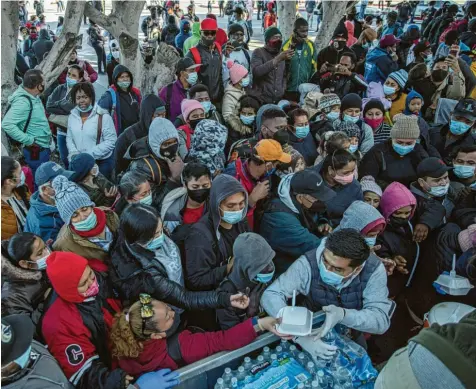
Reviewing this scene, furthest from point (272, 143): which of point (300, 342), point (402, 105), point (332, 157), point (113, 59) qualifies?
point (113, 59)

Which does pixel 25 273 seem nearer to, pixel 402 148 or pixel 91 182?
pixel 91 182

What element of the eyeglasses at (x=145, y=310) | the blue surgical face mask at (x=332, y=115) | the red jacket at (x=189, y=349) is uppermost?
the blue surgical face mask at (x=332, y=115)

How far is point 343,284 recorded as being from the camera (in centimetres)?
252

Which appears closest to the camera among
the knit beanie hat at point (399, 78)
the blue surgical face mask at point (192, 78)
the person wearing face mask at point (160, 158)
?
the person wearing face mask at point (160, 158)

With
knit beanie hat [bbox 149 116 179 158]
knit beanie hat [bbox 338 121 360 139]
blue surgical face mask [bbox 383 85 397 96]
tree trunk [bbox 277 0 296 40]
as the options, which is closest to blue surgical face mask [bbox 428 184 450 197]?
knit beanie hat [bbox 338 121 360 139]

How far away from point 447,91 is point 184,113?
3.94 m

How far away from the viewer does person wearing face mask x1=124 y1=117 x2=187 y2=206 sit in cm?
387

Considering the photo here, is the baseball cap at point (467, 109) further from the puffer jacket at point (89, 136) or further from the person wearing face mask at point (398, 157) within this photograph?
the puffer jacket at point (89, 136)

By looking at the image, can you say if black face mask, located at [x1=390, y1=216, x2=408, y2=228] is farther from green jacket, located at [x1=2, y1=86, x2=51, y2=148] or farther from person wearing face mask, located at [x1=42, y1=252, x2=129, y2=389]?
green jacket, located at [x1=2, y1=86, x2=51, y2=148]

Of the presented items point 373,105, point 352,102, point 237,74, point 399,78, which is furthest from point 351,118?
point 237,74

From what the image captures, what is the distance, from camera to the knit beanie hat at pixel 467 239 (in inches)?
119

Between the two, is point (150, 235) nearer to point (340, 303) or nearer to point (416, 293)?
point (340, 303)

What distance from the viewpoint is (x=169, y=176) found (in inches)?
157

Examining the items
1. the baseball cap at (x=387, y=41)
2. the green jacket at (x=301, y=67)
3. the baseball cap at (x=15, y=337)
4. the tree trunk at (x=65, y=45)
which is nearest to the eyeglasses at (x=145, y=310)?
the baseball cap at (x=15, y=337)
